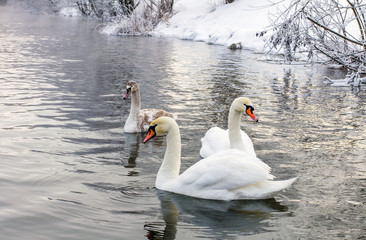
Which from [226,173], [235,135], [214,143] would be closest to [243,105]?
[235,135]

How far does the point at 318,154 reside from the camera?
332 inches

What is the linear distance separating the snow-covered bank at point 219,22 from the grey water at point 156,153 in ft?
38.5

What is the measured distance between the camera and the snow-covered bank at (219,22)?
29.9 metres

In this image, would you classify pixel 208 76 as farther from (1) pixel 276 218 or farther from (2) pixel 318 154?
(1) pixel 276 218

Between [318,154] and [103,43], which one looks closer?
[318,154]

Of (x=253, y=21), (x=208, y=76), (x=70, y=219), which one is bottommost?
(x=70, y=219)

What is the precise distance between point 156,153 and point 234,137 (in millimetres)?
1663

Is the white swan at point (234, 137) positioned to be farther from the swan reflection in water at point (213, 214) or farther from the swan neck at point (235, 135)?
the swan reflection in water at point (213, 214)

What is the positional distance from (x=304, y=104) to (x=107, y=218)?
8369 mm

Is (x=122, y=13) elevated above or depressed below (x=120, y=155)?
above

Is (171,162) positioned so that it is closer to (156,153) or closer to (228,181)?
(228,181)

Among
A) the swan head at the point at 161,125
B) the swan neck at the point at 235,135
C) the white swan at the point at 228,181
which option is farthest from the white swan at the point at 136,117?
the white swan at the point at 228,181

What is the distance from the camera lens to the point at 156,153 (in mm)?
8555

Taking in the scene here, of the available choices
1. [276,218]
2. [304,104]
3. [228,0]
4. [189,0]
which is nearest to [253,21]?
[228,0]
